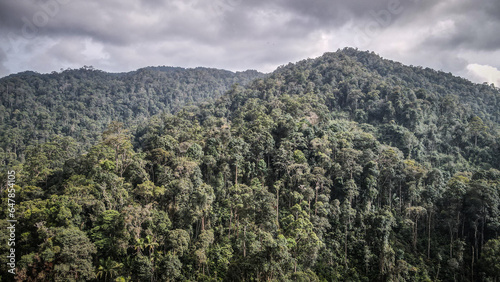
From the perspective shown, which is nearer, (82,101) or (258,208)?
(258,208)

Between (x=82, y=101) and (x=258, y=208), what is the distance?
281 ft

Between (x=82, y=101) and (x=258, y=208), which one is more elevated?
(x=82, y=101)

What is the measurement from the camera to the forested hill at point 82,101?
211 ft

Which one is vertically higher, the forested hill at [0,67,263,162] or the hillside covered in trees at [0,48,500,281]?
the forested hill at [0,67,263,162]

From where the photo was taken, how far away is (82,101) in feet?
286

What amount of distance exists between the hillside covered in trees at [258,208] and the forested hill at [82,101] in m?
28.0

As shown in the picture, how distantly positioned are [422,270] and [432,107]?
3823 cm

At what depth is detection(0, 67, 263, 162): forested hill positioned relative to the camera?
211 ft

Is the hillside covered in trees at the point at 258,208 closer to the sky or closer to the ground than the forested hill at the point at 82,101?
closer to the ground

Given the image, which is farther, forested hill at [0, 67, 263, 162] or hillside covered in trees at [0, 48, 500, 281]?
forested hill at [0, 67, 263, 162]

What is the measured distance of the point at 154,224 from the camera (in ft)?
67.8

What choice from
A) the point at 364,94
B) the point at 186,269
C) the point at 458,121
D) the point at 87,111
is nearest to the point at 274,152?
the point at 186,269

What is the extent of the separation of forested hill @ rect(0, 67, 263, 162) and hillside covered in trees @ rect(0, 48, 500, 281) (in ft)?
91.7

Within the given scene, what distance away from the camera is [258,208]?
23859mm
